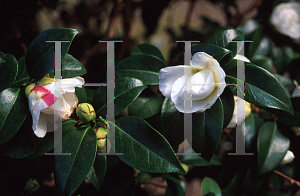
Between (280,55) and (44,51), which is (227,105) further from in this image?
(280,55)

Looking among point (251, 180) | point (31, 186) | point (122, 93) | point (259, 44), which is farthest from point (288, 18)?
point (31, 186)

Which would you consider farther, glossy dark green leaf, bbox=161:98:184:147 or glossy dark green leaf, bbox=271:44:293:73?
glossy dark green leaf, bbox=271:44:293:73

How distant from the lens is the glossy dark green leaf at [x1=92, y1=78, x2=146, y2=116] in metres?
0.56

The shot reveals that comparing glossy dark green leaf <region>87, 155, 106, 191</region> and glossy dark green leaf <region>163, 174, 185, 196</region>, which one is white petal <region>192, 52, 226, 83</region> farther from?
glossy dark green leaf <region>163, 174, 185, 196</region>

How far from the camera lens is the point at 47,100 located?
49 centimetres

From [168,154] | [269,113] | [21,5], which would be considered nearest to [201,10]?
[269,113]

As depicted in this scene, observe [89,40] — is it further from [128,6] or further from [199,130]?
[199,130]

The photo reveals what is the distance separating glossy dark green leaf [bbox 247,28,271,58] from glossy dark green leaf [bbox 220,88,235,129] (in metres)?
0.41

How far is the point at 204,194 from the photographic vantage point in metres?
0.88

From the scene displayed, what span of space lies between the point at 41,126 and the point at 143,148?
0.23 meters

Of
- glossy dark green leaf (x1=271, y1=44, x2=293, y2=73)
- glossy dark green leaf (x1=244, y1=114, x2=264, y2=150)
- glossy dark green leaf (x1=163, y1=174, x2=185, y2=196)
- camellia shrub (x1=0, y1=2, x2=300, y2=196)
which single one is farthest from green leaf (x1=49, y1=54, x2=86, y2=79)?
glossy dark green leaf (x1=271, y1=44, x2=293, y2=73)

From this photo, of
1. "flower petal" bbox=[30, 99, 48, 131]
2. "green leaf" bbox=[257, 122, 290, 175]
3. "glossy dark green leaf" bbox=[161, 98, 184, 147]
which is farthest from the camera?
"green leaf" bbox=[257, 122, 290, 175]

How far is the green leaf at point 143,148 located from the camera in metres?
0.51

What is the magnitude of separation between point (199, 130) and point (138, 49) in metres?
0.38
